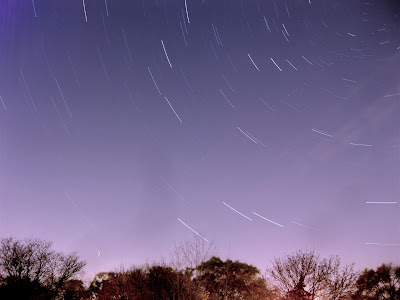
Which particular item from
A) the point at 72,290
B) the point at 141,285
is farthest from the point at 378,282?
the point at 72,290

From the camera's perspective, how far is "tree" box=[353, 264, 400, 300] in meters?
37.9

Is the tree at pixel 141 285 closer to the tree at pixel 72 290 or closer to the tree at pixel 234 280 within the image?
the tree at pixel 234 280

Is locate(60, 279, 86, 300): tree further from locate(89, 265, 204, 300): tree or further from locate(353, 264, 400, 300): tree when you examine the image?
locate(353, 264, 400, 300): tree

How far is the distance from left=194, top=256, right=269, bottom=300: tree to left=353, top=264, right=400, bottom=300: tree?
13.8 m

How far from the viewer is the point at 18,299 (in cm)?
3778

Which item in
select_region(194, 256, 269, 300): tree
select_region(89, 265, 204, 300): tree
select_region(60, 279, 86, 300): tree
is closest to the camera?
select_region(89, 265, 204, 300): tree

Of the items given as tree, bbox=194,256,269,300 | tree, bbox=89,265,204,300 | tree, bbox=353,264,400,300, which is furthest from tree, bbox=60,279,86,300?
tree, bbox=353,264,400,300

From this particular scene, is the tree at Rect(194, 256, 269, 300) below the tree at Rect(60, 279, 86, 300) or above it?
above

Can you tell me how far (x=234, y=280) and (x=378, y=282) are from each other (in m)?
20.7

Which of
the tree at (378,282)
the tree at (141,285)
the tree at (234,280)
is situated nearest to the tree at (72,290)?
the tree at (141,285)

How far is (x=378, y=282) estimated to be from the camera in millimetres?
39000

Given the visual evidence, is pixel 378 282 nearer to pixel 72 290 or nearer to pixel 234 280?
pixel 234 280

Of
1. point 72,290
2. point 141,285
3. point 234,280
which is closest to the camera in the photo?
point 141,285

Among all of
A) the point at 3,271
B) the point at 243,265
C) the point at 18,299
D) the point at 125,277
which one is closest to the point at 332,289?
the point at 243,265
